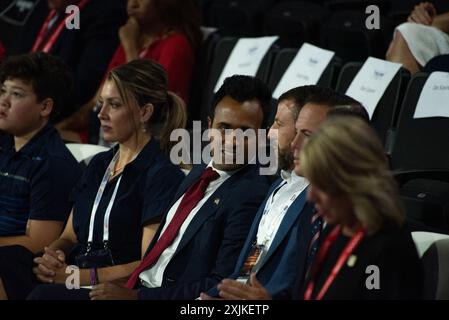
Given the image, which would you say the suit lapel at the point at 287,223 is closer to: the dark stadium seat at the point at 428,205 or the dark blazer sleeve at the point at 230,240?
the dark blazer sleeve at the point at 230,240

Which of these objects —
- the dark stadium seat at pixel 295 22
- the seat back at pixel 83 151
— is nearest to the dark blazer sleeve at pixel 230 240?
the seat back at pixel 83 151

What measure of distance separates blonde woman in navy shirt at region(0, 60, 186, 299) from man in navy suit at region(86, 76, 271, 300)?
0.54 ft

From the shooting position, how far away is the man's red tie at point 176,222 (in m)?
3.49

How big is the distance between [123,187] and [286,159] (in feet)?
2.82

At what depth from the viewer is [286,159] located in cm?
324

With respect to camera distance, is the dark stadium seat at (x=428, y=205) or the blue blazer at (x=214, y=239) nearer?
the blue blazer at (x=214, y=239)

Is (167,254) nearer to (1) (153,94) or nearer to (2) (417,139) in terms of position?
(1) (153,94)

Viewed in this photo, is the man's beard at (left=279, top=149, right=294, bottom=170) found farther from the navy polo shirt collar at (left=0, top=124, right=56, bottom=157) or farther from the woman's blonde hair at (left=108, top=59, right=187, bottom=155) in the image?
the navy polo shirt collar at (left=0, top=124, right=56, bottom=157)

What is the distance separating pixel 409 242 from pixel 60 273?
1.69 metres

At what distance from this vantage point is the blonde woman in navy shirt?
12.2ft

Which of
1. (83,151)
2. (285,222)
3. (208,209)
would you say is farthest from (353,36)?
(285,222)

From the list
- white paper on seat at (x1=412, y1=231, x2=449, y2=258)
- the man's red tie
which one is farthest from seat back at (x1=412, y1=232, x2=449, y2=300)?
the man's red tie

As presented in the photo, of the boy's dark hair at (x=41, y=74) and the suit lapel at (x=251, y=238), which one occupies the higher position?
the boy's dark hair at (x=41, y=74)
